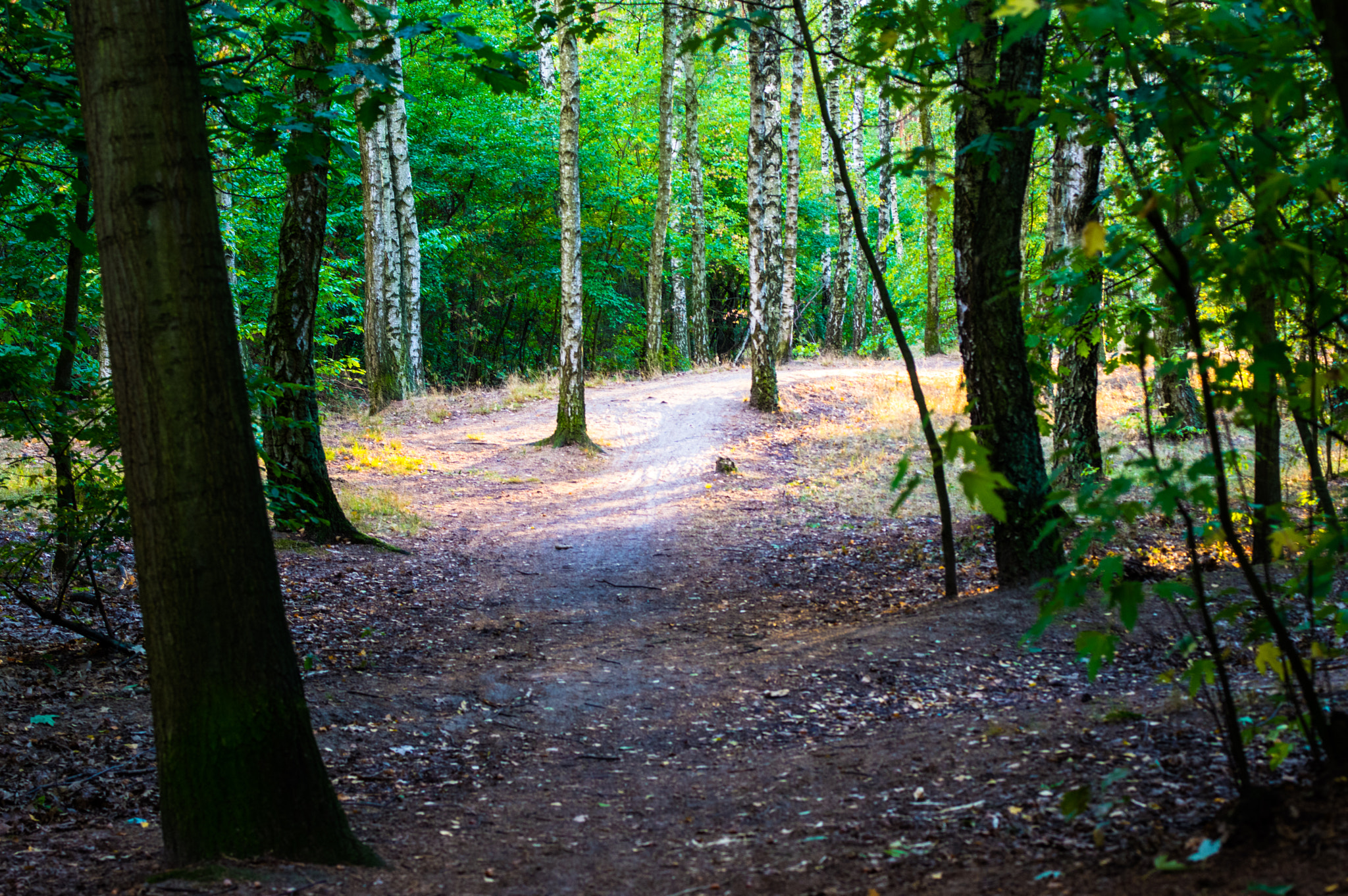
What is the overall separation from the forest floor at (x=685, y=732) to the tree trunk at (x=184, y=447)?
11.3 inches

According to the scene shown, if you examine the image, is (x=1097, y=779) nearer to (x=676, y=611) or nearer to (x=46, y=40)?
(x=676, y=611)

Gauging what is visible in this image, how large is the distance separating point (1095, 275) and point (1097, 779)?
1.88m

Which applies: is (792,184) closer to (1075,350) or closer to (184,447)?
Answer: (1075,350)

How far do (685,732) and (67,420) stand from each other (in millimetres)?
3974

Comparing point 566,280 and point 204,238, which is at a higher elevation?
point 566,280

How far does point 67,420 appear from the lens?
5.03 m

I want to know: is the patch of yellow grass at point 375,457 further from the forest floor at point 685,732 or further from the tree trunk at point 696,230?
the tree trunk at point 696,230

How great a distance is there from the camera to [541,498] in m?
11.9

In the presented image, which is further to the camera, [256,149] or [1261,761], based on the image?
[256,149]

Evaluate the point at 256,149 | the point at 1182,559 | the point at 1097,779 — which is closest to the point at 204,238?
the point at 256,149

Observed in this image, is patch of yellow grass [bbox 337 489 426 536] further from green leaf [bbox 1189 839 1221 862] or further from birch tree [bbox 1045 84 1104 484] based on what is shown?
green leaf [bbox 1189 839 1221 862]

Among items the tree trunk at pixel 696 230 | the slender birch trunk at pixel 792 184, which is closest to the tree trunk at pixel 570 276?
the slender birch trunk at pixel 792 184

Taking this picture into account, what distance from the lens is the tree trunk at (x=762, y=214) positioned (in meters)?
15.6

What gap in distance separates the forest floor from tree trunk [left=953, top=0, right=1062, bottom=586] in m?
0.95
